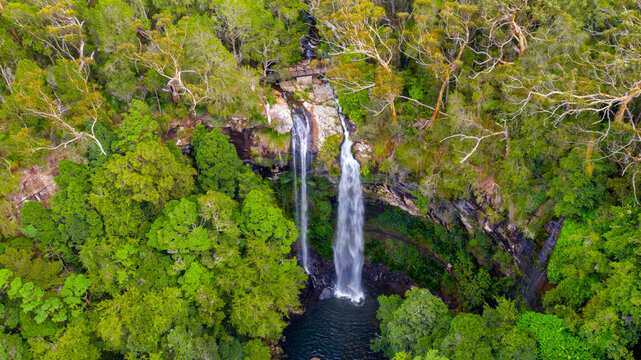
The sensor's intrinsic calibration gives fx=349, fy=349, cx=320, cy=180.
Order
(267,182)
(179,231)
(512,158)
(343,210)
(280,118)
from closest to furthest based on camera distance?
(179,231), (512,158), (267,182), (280,118), (343,210)

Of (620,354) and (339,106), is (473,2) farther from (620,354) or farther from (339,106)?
(620,354)

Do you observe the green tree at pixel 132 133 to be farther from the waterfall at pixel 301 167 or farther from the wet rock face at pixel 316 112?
the waterfall at pixel 301 167

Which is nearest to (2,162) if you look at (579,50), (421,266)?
(421,266)

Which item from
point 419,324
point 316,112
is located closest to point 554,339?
point 419,324

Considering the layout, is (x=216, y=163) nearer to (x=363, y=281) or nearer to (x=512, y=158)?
(x=363, y=281)

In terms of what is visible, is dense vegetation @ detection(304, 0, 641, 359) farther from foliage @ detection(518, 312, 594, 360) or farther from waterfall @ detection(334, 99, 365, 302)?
waterfall @ detection(334, 99, 365, 302)

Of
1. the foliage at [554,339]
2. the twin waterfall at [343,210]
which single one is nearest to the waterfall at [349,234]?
the twin waterfall at [343,210]
